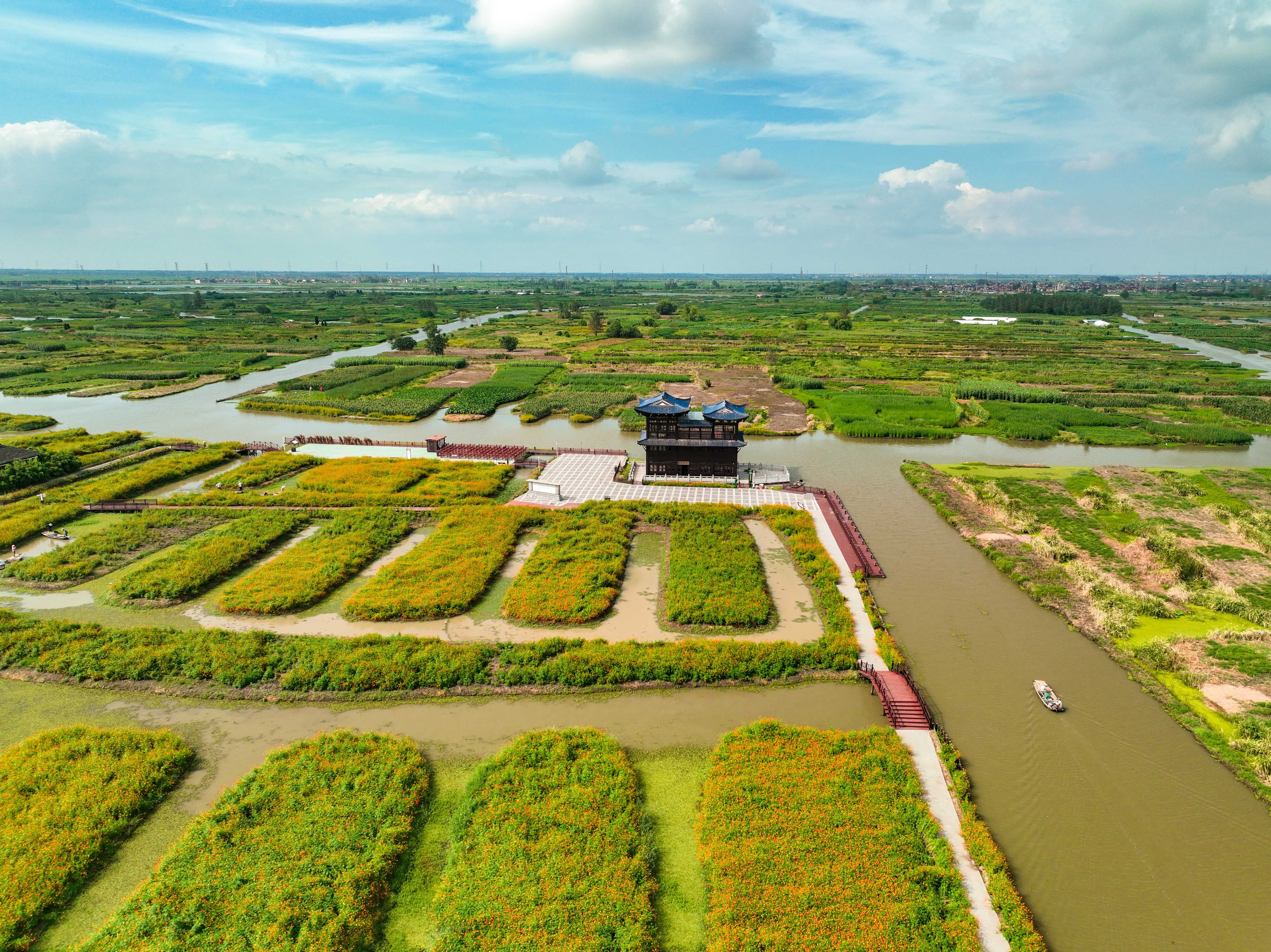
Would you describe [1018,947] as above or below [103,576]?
below

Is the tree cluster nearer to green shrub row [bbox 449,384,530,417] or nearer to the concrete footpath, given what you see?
green shrub row [bbox 449,384,530,417]

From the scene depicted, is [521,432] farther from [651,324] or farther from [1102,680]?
[651,324]

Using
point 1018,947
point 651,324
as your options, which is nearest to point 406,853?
point 1018,947

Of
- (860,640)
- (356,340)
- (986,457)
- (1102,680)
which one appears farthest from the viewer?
(356,340)

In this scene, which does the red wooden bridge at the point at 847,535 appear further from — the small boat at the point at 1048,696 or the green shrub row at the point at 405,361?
the green shrub row at the point at 405,361

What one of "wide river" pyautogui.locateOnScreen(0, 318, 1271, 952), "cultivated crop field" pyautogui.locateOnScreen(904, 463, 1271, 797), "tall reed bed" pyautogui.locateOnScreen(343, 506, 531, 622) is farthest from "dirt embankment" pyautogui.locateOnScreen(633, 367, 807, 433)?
"tall reed bed" pyautogui.locateOnScreen(343, 506, 531, 622)

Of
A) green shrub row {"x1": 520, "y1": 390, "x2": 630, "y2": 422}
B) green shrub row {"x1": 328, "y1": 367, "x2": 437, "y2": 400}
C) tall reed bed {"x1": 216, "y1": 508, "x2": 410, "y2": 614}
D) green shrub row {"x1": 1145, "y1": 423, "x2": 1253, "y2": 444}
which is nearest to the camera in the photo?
tall reed bed {"x1": 216, "y1": 508, "x2": 410, "y2": 614}
